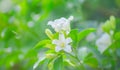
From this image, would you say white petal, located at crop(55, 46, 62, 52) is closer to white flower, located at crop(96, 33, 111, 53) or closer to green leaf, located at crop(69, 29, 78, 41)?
green leaf, located at crop(69, 29, 78, 41)

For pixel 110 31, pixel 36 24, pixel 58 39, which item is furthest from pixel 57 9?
pixel 58 39

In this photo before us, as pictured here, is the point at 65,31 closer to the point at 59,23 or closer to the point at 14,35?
the point at 59,23

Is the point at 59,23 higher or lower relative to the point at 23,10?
lower

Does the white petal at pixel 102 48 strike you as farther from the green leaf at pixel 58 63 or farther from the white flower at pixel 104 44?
the green leaf at pixel 58 63

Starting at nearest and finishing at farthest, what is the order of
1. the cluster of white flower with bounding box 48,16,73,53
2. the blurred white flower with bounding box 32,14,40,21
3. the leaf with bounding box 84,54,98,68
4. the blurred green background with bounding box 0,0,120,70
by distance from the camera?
the cluster of white flower with bounding box 48,16,73,53, the leaf with bounding box 84,54,98,68, the blurred green background with bounding box 0,0,120,70, the blurred white flower with bounding box 32,14,40,21

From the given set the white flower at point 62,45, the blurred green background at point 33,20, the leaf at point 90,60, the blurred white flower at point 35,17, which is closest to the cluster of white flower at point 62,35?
the white flower at point 62,45

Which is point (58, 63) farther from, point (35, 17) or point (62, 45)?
point (35, 17)

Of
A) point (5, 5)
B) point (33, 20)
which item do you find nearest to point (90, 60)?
point (33, 20)

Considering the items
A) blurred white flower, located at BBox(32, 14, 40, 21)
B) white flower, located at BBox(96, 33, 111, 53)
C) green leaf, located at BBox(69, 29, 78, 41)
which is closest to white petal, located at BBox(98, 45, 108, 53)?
white flower, located at BBox(96, 33, 111, 53)
